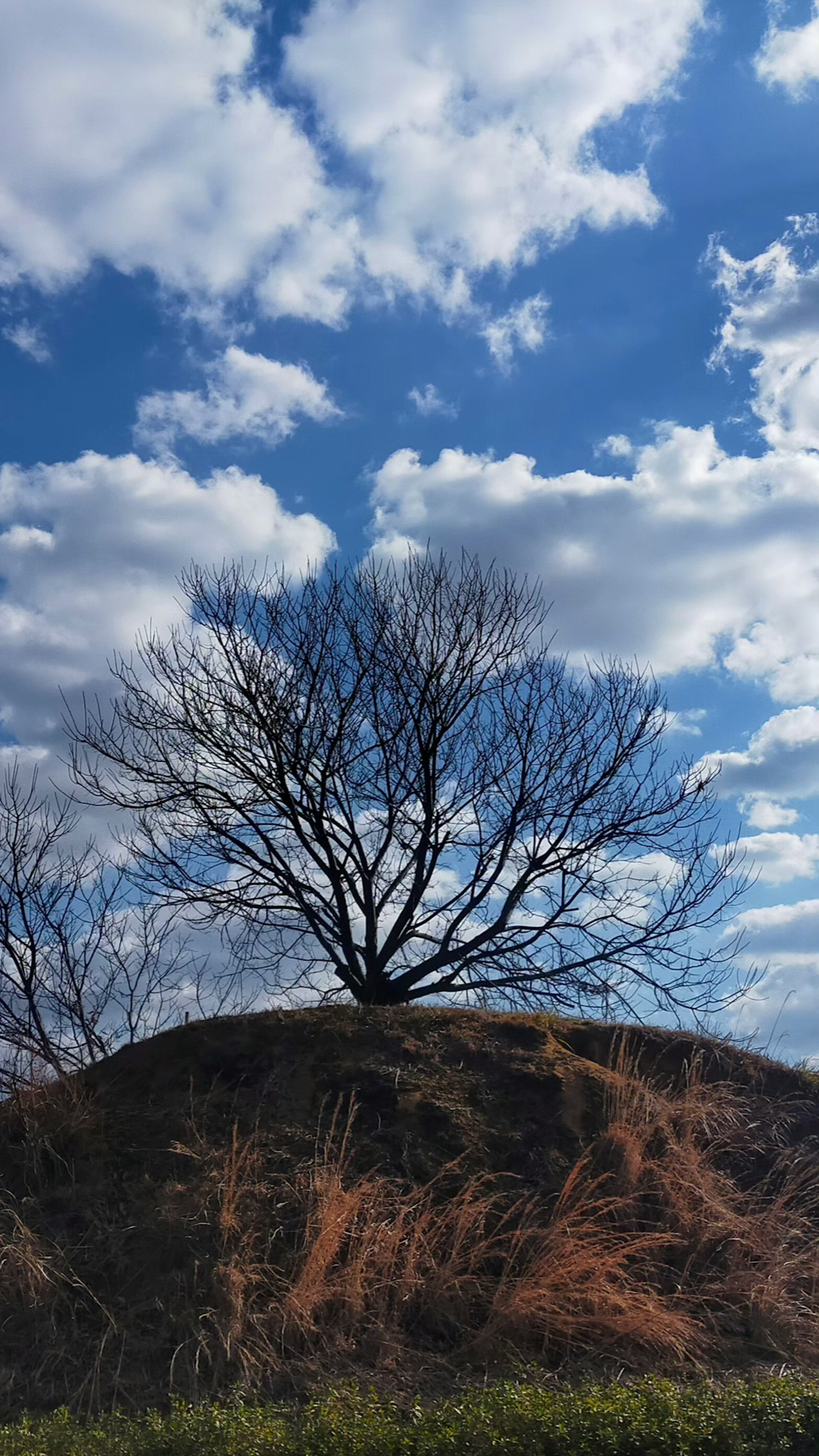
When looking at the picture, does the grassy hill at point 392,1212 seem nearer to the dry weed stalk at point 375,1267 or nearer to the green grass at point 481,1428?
the dry weed stalk at point 375,1267

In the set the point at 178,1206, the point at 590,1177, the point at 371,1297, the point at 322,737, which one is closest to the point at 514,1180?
the point at 590,1177

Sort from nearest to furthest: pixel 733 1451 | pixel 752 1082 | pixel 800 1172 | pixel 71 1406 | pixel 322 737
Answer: pixel 733 1451 < pixel 71 1406 < pixel 800 1172 < pixel 752 1082 < pixel 322 737

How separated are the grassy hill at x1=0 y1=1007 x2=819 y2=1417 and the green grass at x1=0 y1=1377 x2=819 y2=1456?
590mm

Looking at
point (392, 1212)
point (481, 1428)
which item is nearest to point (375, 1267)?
point (392, 1212)

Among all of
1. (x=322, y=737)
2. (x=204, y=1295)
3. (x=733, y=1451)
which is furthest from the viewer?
(x=322, y=737)

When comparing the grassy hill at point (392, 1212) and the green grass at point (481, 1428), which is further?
the grassy hill at point (392, 1212)

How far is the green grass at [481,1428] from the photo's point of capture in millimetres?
4973

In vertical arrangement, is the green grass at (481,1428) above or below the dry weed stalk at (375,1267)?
below

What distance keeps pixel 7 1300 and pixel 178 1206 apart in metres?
1.13

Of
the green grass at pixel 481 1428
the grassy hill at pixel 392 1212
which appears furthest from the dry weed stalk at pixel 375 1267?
the green grass at pixel 481 1428

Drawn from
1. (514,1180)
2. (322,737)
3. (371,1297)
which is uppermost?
→ (322,737)

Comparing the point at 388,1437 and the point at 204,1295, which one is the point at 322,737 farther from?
the point at 388,1437

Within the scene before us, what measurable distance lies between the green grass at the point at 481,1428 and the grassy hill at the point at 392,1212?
590 millimetres

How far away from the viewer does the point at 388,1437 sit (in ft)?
16.6
